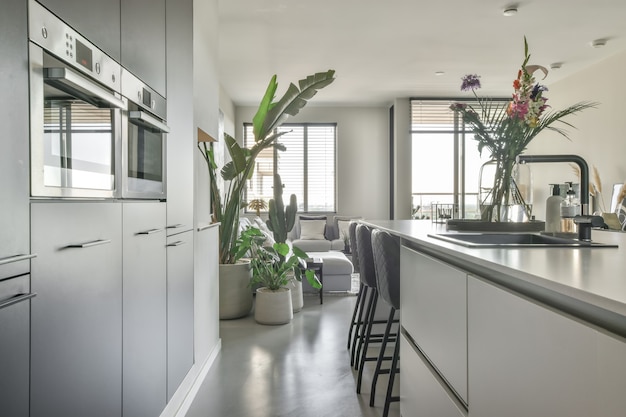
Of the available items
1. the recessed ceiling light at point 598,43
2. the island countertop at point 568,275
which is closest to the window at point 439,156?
the recessed ceiling light at point 598,43

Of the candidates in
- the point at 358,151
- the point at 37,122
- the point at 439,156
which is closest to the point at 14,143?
the point at 37,122

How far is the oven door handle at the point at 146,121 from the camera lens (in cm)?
155

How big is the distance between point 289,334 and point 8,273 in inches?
116

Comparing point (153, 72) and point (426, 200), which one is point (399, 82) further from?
point (153, 72)

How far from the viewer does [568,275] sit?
0.76 m

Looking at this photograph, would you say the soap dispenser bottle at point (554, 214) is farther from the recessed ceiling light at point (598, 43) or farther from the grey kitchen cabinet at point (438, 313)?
the recessed ceiling light at point (598, 43)

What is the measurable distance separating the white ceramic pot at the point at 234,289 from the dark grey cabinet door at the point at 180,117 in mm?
1597

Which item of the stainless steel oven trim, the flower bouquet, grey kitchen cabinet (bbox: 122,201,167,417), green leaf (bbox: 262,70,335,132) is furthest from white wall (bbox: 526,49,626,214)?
the stainless steel oven trim

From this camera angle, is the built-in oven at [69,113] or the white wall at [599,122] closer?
the built-in oven at [69,113]

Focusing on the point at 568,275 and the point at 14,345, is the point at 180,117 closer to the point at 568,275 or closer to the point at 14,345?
the point at 14,345

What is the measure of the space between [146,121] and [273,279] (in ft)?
8.70

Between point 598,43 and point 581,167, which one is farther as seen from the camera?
point 598,43

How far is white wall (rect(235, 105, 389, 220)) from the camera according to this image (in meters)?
8.52

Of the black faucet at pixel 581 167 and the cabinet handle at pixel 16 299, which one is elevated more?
the black faucet at pixel 581 167
